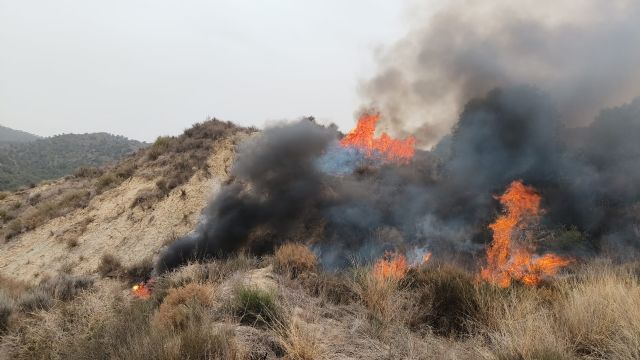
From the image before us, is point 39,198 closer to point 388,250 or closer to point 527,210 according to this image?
point 388,250

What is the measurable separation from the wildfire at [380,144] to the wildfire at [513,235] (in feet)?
22.0

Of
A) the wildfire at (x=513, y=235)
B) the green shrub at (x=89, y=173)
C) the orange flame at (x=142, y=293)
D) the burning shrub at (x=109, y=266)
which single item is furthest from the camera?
the green shrub at (x=89, y=173)

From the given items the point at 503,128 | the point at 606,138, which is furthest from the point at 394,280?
the point at 606,138

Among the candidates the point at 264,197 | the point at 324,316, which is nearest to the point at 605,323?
the point at 324,316

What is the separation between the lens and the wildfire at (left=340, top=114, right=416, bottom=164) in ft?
81.3

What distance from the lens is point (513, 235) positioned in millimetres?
17812

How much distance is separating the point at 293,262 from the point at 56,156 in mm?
70081

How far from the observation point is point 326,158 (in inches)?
960

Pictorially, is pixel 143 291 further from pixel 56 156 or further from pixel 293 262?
pixel 56 156

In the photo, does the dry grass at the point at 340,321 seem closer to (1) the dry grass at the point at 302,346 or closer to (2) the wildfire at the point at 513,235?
(1) the dry grass at the point at 302,346

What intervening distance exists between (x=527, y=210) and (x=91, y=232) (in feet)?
67.7

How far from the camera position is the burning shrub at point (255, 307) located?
22.6ft

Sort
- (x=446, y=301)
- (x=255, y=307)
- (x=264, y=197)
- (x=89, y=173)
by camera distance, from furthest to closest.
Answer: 1. (x=89, y=173)
2. (x=264, y=197)
3. (x=446, y=301)
4. (x=255, y=307)

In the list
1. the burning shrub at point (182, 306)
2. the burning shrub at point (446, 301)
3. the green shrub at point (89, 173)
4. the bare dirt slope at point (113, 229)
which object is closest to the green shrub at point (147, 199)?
the bare dirt slope at point (113, 229)
